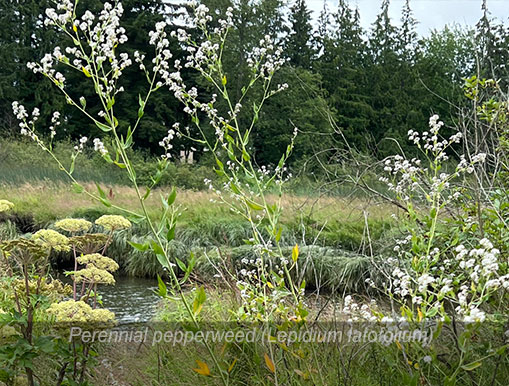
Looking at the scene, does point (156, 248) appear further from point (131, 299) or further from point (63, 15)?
point (131, 299)

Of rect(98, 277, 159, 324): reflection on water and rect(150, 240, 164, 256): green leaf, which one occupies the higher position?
rect(150, 240, 164, 256): green leaf

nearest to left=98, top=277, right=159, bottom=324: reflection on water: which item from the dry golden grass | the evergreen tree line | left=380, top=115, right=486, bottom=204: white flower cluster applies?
the dry golden grass

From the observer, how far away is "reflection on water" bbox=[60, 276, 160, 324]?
18.0 feet

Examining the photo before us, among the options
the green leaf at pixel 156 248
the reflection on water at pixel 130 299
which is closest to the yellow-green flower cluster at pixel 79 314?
the green leaf at pixel 156 248

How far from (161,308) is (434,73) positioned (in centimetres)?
2856

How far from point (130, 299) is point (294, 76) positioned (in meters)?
17.3

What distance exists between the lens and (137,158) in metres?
19.1

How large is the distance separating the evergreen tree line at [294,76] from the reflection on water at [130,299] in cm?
1479

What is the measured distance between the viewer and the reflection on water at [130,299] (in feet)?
18.0

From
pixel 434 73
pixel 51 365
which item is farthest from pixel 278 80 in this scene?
pixel 51 365

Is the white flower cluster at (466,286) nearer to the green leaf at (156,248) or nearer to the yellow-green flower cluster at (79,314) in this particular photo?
the green leaf at (156,248)

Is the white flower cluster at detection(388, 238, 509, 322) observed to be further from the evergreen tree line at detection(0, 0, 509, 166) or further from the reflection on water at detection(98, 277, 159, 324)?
the evergreen tree line at detection(0, 0, 509, 166)

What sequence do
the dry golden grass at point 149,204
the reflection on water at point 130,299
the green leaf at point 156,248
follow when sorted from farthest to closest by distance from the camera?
the dry golden grass at point 149,204 < the reflection on water at point 130,299 < the green leaf at point 156,248

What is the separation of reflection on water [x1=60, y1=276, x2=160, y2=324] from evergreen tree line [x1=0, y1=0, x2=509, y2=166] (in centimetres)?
1479
